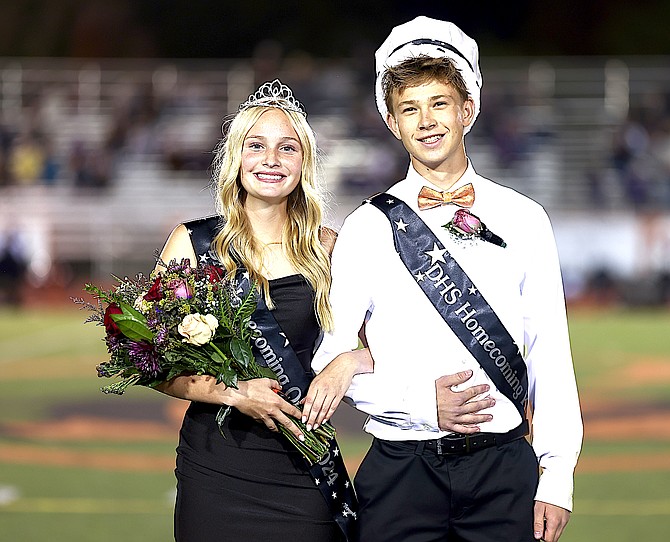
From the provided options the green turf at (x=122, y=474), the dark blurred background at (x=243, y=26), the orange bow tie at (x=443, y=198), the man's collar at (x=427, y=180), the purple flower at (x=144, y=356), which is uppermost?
the dark blurred background at (x=243, y=26)

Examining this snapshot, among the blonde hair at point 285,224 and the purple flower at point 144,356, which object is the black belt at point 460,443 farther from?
the purple flower at point 144,356

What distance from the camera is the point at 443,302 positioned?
304 cm

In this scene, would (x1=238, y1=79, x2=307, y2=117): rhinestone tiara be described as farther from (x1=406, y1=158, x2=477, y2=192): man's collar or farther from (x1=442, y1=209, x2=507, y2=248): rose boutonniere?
(x1=442, y1=209, x2=507, y2=248): rose boutonniere

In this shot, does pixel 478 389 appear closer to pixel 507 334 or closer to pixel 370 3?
pixel 507 334

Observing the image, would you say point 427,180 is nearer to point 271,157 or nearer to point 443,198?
point 443,198

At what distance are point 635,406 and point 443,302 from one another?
6.91 meters

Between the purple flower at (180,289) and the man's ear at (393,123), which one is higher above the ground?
the man's ear at (393,123)

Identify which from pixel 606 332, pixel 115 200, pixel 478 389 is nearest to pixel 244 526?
pixel 478 389

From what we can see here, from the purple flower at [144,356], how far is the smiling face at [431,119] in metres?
0.88

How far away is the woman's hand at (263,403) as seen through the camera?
10.6 feet

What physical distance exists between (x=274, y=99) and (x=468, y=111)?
0.72 metres

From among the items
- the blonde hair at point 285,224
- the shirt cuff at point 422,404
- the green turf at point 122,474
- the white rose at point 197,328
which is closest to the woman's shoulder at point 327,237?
the blonde hair at point 285,224

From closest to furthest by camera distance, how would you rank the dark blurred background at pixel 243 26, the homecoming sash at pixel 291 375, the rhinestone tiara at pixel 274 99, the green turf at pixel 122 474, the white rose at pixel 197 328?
the white rose at pixel 197 328 → the homecoming sash at pixel 291 375 → the rhinestone tiara at pixel 274 99 → the green turf at pixel 122 474 → the dark blurred background at pixel 243 26

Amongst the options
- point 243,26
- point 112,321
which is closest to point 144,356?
point 112,321
